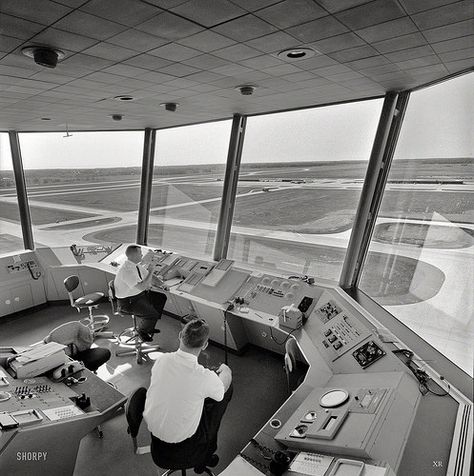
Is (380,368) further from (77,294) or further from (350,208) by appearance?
(77,294)

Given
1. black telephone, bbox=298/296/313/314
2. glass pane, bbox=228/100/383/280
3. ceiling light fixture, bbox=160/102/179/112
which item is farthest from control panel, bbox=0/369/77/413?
ceiling light fixture, bbox=160/102/179/112

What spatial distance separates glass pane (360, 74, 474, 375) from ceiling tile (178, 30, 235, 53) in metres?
1.77

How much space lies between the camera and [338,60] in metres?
2.23

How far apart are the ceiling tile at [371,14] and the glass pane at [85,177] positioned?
179 inches

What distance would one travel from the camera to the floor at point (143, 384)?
2645 mm

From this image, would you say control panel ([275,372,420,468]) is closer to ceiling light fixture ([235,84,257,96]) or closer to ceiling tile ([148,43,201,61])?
ceiling tile ([148,43,201,61])

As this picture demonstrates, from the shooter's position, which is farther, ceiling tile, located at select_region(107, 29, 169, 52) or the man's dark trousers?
the man's dark trousers

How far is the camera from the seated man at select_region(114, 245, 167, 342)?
395 cm

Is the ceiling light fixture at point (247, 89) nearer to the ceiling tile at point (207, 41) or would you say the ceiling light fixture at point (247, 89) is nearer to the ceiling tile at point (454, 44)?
the ceiling tile at point (207, 41)

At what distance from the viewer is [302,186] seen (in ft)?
13.9

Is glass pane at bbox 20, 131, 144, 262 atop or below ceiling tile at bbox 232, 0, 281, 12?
below

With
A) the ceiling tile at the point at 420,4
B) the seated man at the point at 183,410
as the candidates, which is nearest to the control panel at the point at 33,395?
the seated man at the point at 183,410

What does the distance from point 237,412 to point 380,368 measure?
152 cm

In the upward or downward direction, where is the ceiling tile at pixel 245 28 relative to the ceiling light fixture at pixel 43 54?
upward
